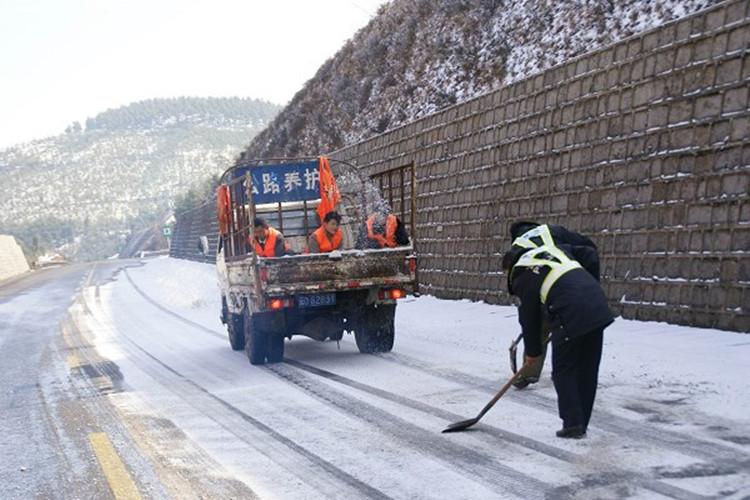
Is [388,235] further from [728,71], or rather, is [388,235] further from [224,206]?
[728,71]

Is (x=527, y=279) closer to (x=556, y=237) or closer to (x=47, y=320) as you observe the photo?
(x=556, y=237)

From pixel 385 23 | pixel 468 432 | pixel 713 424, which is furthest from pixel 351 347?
→ pixel 385 23

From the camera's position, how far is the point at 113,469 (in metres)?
6.14

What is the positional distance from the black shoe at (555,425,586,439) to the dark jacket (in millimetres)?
594

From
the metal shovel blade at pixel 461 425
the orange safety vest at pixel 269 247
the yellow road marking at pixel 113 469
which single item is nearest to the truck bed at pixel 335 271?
the orange safety vest at pixel 269 247

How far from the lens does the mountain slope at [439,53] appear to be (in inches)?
713

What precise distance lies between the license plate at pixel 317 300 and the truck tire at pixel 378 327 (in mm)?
670

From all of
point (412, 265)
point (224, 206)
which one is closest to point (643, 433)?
point (412, 265)

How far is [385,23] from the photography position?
32.2m

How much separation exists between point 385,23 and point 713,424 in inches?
1101

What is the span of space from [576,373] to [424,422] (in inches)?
55.5

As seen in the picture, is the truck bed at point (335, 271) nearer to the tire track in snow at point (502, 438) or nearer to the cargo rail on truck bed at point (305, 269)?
the cargo rail on truck bed at point (305, 269)

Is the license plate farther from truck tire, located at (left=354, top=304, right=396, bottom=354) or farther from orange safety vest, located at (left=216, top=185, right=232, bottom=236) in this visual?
orange safety vest, located at (left=216, top=185, right=232, bottom=236)

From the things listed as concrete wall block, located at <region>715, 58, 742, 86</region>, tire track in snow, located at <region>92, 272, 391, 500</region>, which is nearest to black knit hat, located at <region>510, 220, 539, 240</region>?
tire track in snow, located at <region>92, 272, 391, 500</region>
